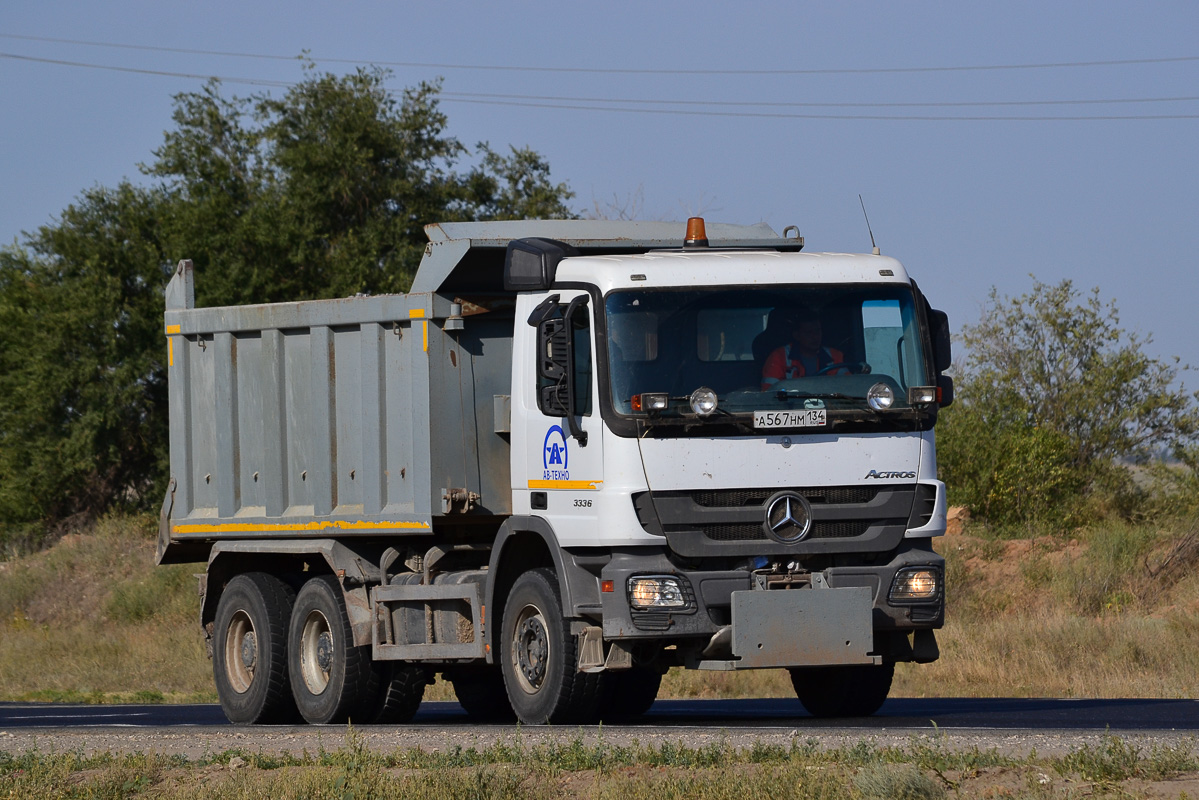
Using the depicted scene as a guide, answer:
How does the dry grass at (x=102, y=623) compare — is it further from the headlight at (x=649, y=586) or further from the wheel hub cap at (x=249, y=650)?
the headlight at (x=649, y=586)

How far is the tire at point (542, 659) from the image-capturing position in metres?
9.81

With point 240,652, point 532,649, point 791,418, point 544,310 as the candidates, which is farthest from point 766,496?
point 240,652

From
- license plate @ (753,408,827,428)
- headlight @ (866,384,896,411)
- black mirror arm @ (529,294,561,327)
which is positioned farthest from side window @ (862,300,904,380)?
black mirror arm @ (529,294,561,327)

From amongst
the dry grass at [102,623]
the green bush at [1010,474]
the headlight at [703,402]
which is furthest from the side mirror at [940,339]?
the green bush at [1010,474]

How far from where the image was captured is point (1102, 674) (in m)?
16.2

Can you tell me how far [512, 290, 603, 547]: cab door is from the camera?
31.3 feet

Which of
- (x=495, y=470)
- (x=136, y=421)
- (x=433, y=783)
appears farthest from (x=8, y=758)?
(x=136, y=421)

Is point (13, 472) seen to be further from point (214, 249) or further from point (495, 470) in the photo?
point (495, 470)

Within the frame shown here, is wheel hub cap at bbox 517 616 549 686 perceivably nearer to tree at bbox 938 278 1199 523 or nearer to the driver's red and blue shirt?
the driver's red and blue shirt

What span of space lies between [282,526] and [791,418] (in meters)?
4.84

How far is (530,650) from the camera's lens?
10273 millimetres

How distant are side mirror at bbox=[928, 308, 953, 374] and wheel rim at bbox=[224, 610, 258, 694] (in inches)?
247

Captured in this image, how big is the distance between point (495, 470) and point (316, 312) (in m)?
2.16

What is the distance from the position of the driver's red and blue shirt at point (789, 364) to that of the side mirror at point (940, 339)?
2.16 ft
